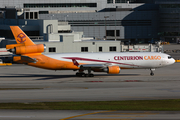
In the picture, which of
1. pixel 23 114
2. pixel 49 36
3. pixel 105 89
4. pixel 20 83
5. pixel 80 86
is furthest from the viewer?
pixel 49 36

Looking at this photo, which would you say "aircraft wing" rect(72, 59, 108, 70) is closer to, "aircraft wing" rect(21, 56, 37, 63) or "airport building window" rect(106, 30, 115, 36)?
"aircraft wing" rect(21, 56, 37, 63)

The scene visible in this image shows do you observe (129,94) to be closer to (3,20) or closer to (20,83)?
(20,83)

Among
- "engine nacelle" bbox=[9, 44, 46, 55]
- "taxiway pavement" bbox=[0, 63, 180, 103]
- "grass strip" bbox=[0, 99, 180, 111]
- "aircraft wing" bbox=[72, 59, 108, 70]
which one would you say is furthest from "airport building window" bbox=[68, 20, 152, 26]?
"grass strip" bbox=[0, 99, 180, 111]

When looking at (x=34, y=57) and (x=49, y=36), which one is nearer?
(x=34, y=57)

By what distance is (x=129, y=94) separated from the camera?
39438 mm

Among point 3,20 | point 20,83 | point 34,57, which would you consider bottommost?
point 20,83

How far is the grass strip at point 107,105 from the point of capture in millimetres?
31692

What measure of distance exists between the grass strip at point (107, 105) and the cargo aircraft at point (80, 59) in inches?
764

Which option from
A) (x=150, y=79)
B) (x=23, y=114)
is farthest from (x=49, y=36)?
(x=23, y=114)

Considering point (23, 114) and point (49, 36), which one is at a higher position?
point (49, 36)

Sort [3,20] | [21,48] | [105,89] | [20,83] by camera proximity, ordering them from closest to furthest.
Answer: [105,89]
[20,83]
[21,48]
[3,20]

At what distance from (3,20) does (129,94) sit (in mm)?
115003

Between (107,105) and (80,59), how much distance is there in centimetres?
2315

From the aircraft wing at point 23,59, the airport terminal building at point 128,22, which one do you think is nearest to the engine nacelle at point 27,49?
the aircraft wing at point 23,59
